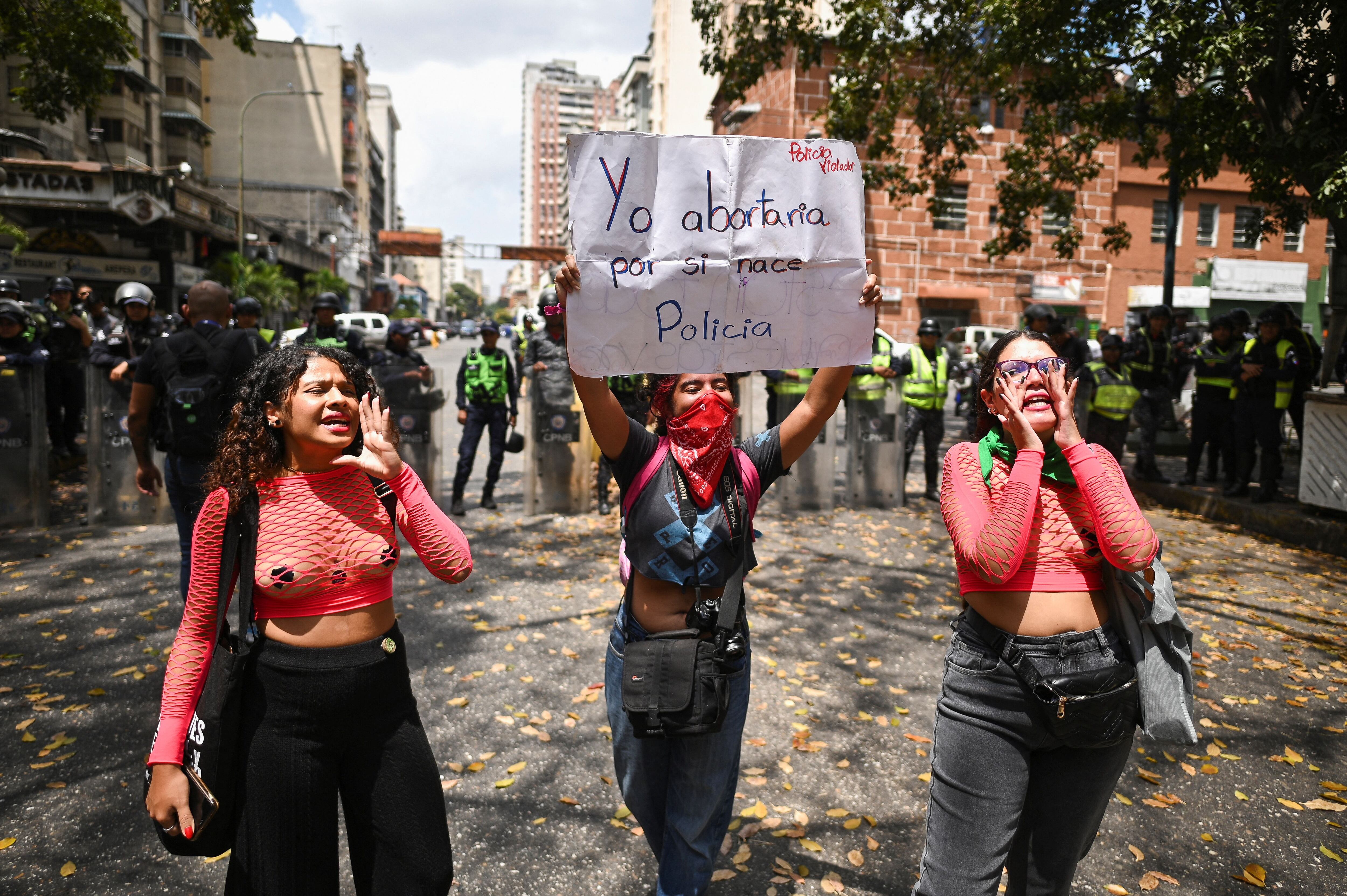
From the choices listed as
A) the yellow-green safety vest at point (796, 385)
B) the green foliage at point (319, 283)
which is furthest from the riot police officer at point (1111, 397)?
the green foliage at point (319, 283)

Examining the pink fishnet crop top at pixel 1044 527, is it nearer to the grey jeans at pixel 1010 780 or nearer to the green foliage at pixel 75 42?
the grey jeans at pixel 1010 780

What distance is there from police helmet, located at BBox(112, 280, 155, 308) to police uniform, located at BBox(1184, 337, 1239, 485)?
1115cm

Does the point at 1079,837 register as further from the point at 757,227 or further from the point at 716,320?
the point at 757,227

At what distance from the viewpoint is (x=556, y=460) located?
974 centimetres

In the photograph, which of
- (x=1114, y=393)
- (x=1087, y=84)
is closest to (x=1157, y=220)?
(x=1087, y=84)

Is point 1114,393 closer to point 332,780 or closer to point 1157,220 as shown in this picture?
point 332,780

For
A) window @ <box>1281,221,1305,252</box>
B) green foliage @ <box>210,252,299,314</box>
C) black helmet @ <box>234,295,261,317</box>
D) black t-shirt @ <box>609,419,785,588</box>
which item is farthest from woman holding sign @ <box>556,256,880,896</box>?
window @ <box>1281,221,1305,252</box>

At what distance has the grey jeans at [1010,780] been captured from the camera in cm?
240

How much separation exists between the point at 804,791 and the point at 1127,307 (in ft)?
118

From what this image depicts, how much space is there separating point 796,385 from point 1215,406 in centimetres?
507

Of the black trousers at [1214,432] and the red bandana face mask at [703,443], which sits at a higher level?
the red bandana face mask at [703,443]

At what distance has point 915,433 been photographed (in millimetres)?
10555

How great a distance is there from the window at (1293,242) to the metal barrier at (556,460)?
37.8 m

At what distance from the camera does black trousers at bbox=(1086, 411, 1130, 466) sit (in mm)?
9734
